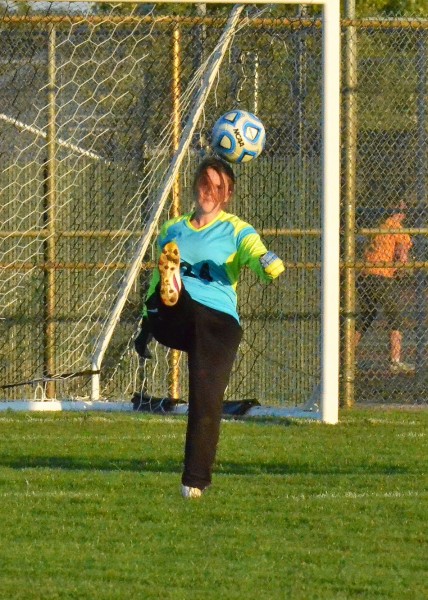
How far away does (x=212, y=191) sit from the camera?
750 cm

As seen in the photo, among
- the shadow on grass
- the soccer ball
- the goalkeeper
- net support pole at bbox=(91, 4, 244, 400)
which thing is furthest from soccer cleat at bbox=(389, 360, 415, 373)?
the goalkeeper

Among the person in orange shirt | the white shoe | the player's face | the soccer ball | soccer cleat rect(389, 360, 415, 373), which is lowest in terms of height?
soccer cleat rect(389, 360, 415, 373)

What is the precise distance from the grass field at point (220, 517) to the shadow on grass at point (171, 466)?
0.01m

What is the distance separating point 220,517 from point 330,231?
4.39 metres

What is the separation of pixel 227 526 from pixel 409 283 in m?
6.87

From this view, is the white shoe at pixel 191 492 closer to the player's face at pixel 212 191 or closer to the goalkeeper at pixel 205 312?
the goalkeeper at pixel 205 312

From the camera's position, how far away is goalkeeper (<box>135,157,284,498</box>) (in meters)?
7.30

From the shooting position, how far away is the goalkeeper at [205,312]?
288 inches

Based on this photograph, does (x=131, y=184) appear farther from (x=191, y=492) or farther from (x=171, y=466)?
(x=191, y=492)

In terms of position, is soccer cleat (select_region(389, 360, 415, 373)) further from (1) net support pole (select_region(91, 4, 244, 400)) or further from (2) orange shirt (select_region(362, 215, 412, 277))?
(1) net support pole (select_region(91, 4, 244, 400))

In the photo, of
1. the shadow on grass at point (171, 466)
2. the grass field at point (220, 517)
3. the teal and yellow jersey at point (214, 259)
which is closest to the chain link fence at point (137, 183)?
the grass field at point (220, 517)

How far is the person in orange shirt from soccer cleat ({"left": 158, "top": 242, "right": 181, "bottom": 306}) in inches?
237

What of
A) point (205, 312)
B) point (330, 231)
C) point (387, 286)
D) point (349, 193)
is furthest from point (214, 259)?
point (387, 286)

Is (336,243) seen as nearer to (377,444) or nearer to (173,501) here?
(377,444)
